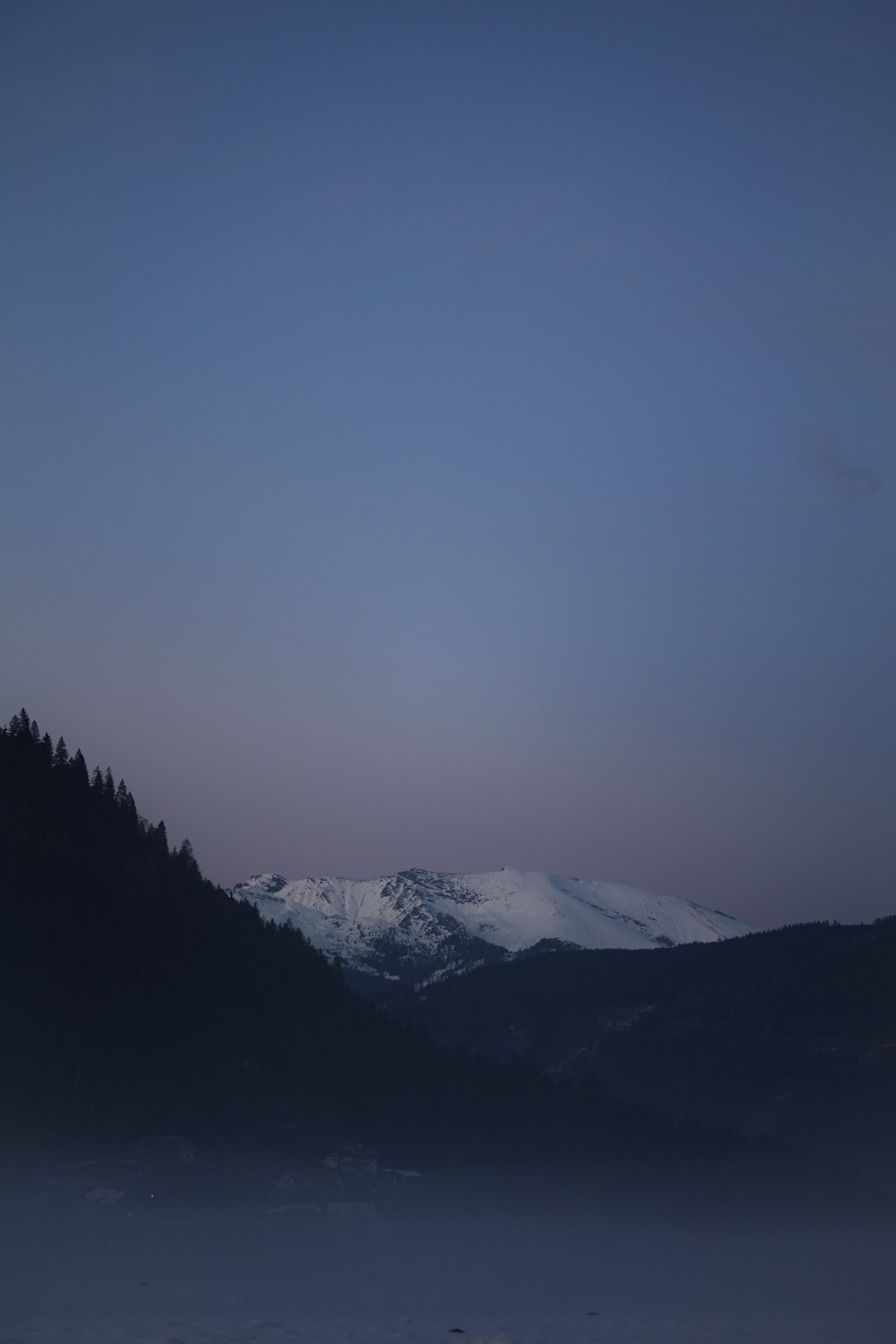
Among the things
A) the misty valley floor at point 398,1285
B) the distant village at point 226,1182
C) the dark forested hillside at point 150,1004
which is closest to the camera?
the misty valley floor at point 398,1285

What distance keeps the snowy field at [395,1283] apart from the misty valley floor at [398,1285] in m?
0.25

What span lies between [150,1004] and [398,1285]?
7340 cm

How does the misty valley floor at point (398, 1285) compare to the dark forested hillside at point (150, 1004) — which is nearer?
the misty valley floor at point (398, 1285)

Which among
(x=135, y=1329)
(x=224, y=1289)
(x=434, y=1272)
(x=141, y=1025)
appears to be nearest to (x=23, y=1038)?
(x=141, y=1025)

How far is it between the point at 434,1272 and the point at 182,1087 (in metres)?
54.8

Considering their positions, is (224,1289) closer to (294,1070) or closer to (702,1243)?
(294,1070)

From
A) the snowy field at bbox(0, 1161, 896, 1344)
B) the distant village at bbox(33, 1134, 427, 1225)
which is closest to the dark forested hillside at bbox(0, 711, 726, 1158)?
the distant village at bbox(33, 1134, 427, 1225)

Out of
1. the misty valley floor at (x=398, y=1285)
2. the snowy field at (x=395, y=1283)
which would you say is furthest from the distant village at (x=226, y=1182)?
the misty valley floor at (x=398, y=1285)

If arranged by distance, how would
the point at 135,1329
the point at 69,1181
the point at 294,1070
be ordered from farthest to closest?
the point at 294,1070, the point at 69,1181, the point at 135,1329

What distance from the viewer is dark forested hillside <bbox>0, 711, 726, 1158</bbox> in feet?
490

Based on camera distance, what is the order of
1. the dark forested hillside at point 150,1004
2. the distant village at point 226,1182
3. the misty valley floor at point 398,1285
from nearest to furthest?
1. the misty valley floor at point 398,1285
2. the distant village at point 226,1182
3. the dark forested hillside at point 150,1004

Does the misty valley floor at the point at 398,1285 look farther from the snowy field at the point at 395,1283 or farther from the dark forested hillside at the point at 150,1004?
the dark forested hillside at the point at 150,1004

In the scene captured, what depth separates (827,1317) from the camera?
298 feet

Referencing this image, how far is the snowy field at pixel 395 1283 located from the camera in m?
70.2
